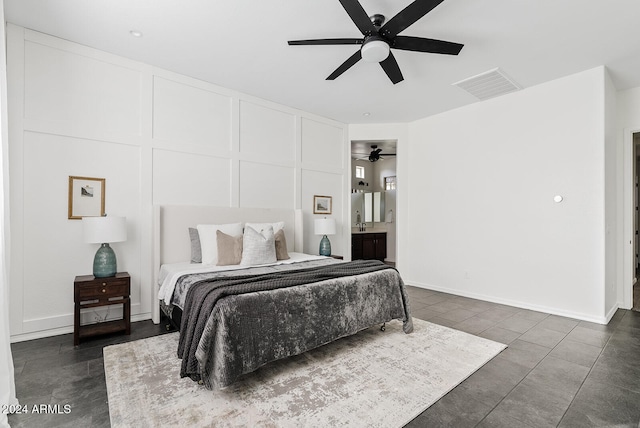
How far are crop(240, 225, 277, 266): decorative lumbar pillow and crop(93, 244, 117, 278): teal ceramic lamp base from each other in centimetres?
130

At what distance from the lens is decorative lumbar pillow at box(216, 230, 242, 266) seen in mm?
3480

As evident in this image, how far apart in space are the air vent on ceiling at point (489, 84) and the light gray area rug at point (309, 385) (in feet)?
10.2

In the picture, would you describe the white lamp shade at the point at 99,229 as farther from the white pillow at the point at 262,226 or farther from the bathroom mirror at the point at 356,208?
the bathroom mirror at the point at 356,208

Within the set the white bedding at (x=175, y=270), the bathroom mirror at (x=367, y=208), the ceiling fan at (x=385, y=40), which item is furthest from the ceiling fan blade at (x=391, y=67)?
the bathroom mirror at (x=367, y=208)

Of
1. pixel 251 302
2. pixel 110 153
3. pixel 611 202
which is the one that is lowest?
pixel 251 302

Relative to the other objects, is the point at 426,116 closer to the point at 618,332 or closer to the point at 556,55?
the point at 556,55

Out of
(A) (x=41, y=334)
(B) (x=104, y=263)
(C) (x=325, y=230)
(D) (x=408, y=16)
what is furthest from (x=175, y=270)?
(D) (x=408, y=16)

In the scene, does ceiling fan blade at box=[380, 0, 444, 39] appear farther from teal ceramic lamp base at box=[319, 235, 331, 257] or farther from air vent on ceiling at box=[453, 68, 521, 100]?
teal ceramic lamp base at box=[319, 235, 331, 257]

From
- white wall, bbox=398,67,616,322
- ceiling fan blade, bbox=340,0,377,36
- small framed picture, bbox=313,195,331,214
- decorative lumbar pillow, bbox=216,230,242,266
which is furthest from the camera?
small framed picture, bbox=313,195,331,214

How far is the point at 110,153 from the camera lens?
136 inches

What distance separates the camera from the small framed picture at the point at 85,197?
325 cm

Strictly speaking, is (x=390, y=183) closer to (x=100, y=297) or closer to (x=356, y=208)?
(x=356, y=208)

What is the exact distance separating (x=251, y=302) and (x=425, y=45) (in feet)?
8.34

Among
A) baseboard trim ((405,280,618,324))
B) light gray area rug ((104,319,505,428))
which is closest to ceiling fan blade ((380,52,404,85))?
light gray area rug ((104,319,505,428))
